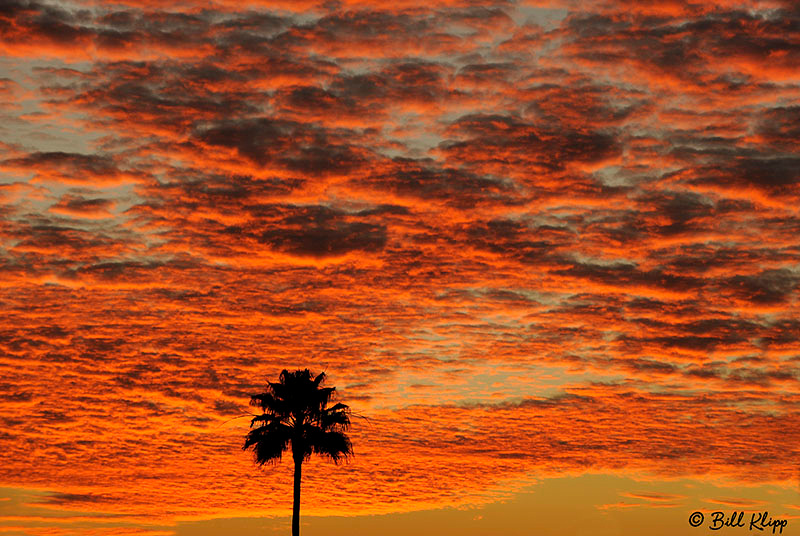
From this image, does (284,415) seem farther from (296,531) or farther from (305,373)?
(296,531)

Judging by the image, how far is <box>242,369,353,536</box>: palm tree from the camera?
61.0 meters

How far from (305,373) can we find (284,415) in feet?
8.79

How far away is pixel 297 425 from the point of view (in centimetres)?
6181

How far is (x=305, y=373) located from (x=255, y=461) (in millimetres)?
5720

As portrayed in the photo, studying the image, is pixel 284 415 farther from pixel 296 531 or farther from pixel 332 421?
pixel 296 531

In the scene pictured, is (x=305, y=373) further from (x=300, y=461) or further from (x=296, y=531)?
(x=296, y=531)

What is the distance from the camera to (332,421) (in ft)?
204

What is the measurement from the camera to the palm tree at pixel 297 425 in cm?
6103

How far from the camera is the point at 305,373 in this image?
6244 cm

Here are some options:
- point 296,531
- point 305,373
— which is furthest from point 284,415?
point 296,531

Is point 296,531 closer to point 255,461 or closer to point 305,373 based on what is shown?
point 255,461

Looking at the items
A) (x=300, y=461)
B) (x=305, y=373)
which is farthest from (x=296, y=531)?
(x=305, y=373)

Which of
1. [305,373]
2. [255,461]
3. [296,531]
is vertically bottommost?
[296,531]

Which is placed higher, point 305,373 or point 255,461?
point 305,373
